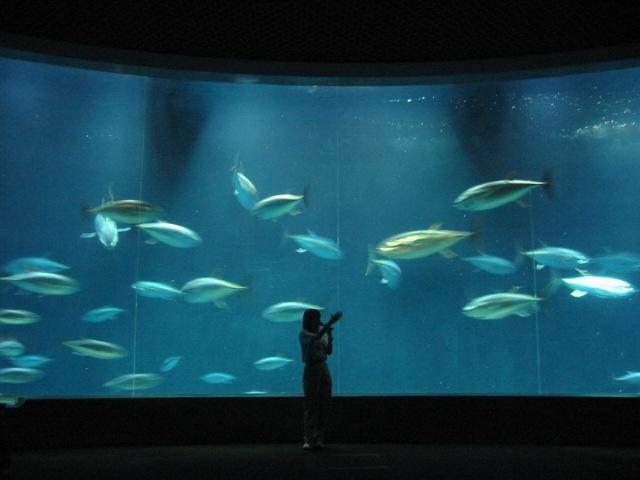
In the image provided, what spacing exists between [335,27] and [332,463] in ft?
13.0

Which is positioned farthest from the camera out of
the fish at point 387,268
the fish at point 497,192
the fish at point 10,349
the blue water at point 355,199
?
the blue water at point 355,199

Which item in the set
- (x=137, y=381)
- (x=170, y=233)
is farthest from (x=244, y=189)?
(x=137, y=381)

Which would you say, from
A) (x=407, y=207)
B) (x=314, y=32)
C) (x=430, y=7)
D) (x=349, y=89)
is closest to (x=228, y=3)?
(x=314, y=32)

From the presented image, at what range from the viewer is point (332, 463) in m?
4.16

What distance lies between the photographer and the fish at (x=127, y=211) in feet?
19.6

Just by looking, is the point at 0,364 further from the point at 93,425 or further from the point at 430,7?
the point at 430,7

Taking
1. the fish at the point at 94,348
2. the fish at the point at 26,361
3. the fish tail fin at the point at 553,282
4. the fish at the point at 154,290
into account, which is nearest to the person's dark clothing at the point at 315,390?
the fish at the point at 154,290

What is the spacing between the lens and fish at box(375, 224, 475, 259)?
18.5 feet

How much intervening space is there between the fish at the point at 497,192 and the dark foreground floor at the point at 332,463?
2428mm

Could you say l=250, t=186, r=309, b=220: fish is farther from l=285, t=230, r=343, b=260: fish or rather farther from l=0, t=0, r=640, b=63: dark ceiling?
l=0, t=0, r=640, b=63: dark ceiling

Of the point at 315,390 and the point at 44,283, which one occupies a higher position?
the point at 44,283

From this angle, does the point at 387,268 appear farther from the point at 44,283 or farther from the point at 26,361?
the point at 26,361

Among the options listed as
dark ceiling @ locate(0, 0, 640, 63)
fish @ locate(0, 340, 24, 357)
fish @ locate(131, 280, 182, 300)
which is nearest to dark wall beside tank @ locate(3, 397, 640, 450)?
fish @ locate(131, 280, 182, 300)

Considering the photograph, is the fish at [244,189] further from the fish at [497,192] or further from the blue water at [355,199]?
the fish at [497,192]
